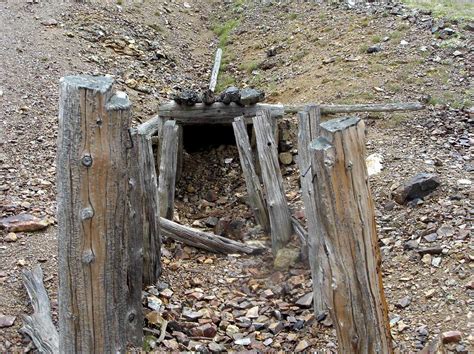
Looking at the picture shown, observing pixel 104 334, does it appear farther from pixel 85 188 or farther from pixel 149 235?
pixel 149 235

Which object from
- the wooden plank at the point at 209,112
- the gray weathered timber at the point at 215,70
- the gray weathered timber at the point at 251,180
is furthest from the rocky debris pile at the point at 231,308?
the gray weathered timber at the point at 215,70

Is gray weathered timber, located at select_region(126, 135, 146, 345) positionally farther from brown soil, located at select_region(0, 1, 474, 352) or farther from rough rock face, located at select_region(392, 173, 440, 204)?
rough rock face, located at select_region(392, 173, 440, 204)

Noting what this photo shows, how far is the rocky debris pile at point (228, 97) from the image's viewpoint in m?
7.44

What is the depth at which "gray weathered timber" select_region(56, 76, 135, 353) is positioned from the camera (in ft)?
10.9

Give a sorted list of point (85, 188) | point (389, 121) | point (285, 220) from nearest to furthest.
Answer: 1. point (85, 188)
2. point (285, 220)
3. point (389, 121)

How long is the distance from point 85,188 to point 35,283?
6.48 ft

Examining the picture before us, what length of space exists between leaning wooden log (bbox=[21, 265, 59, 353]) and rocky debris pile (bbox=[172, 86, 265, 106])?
9.56ft

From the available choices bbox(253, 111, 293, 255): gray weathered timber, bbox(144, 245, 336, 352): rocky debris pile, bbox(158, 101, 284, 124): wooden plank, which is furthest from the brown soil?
bbox(158, 101, 284, 124): wooden plank

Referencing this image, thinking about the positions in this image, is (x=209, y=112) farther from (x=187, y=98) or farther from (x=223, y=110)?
(x=187, y=98)

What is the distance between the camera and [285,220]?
6.41 metres

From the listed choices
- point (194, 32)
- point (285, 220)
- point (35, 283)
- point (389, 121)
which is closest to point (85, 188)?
point (35, 283)

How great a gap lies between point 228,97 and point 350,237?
4.13m

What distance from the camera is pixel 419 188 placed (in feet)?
21.2

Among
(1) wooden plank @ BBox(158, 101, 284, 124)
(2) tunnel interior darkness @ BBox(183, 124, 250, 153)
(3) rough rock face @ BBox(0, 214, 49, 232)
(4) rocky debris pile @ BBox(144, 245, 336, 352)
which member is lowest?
(4) rocky debris pile @ BBox(144, 245, 336, 352)
